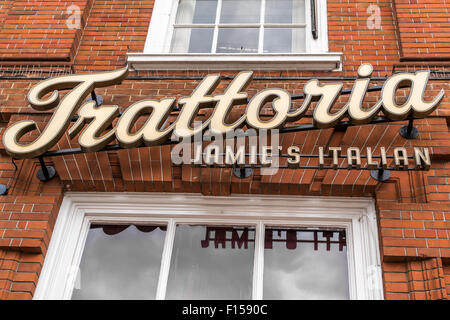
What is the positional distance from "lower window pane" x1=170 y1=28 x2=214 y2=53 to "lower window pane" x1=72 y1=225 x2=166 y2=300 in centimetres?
226

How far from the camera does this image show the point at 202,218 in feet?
14.7

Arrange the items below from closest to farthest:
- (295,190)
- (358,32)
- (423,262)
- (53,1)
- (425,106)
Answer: (423,262) → (425,106) → (295,190) → (358,32) → (53,1)

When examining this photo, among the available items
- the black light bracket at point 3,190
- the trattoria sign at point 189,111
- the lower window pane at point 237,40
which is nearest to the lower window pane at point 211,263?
the trattoria sign at point 189,111

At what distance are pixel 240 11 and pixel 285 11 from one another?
0.52 metres

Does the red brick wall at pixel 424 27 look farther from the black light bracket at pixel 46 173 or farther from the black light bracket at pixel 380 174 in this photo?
the black light bracket at pixel 46 173

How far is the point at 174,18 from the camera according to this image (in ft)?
20.1

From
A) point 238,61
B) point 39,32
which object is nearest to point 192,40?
point 238,61

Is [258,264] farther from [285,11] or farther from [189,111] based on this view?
[285,11]

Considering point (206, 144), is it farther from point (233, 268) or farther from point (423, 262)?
point (423, 262)

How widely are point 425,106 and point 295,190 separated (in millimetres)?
1219

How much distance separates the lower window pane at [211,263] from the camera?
412 cm

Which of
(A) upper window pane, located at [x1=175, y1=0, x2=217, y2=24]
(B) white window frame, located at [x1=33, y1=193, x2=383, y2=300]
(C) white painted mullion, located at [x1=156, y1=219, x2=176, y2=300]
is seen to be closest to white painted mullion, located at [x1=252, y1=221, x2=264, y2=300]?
(B) white window frame, located at [x1=33, y1=193, x2=383, y2=300]
